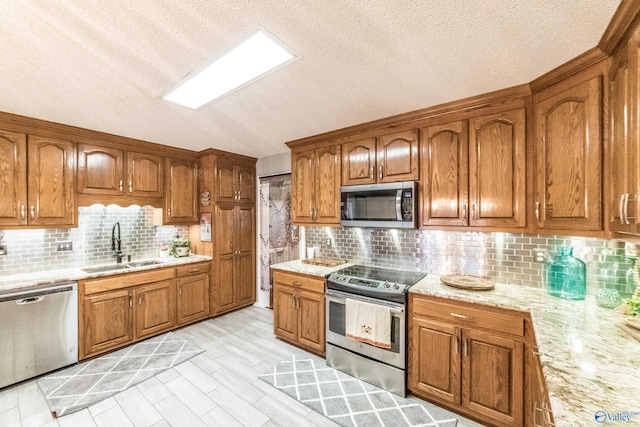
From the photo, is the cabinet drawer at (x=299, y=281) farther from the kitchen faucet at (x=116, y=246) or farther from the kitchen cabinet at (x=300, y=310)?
the kitchen faucet at (x=116, y=246)

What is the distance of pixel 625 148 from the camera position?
1.34m

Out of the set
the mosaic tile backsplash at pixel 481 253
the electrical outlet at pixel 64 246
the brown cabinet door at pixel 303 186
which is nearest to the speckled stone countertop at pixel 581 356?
the mosaic tile backsplash at pixel 481 253

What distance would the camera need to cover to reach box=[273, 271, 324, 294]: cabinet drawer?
2.84 metres

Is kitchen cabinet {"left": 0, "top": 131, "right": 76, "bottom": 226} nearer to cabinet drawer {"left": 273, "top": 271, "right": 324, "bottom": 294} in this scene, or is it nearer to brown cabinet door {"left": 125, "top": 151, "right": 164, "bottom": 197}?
brown cabinet door {"left": 125, "top": 151, "right": 164, "bottom": 197}

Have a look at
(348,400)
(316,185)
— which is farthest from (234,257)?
(348,400)

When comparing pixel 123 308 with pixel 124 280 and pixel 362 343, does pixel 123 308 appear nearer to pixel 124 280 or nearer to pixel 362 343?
pixel 124 280

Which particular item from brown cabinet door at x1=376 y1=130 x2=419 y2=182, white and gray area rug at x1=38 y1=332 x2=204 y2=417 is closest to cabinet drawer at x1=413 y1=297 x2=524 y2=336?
brown cabinet door at x1=376 y1=130 x2=419 y2=182

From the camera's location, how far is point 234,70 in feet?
5.96

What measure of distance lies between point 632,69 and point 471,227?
1.32 m

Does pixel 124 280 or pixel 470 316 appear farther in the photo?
pixel 124 280

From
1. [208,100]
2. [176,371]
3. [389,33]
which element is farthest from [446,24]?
[176,371]

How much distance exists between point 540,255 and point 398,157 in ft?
4.79

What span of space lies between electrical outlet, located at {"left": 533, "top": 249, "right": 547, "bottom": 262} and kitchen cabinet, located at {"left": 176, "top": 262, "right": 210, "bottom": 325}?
3.88 metres

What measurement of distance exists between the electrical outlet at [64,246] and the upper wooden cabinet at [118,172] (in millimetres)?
681
